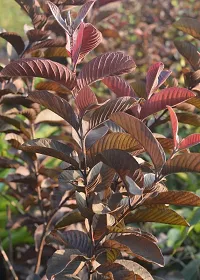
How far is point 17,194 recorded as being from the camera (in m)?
2.22

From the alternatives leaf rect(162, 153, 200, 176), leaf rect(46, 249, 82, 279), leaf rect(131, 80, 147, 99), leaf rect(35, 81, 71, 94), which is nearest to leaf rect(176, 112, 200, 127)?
leaf rect(131, 80, 147, 99)

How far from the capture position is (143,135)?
4.13ft

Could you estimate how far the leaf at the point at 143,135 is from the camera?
4.09 ft

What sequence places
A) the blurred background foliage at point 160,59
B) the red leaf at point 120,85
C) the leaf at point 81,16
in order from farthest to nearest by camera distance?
the blurred background foliage at point 160,59 < the red leaf at point 120,85 < the leaf at point 81,16

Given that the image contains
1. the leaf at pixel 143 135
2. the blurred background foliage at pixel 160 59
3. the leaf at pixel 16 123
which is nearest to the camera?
the leaf at pixel 143 135

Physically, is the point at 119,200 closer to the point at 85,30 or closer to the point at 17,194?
the point at 85,30

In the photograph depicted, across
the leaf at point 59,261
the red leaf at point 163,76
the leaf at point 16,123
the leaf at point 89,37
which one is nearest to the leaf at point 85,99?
the leaf at point 89,37

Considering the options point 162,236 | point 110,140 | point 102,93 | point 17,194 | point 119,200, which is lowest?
point 102,93

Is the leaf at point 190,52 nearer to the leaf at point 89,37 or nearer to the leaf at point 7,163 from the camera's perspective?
the leaf at point 89,37

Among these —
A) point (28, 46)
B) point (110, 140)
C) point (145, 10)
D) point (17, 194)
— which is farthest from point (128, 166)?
point (145, 10)

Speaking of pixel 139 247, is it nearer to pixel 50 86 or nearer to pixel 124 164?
pixel 124 164

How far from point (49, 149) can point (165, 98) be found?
31 centimetres

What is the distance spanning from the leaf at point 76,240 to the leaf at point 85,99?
367mm

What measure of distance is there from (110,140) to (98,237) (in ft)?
0.84
